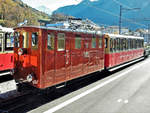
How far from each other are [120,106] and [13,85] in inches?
237

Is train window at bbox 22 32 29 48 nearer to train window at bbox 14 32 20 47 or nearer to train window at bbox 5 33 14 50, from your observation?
train window at bbox 14 32 20 47

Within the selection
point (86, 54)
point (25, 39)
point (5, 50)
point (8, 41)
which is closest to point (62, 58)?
point (25, 39)

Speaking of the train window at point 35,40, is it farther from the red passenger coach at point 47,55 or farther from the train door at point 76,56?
the train door at point 76,56

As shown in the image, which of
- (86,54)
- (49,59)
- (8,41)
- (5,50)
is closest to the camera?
(49,59)

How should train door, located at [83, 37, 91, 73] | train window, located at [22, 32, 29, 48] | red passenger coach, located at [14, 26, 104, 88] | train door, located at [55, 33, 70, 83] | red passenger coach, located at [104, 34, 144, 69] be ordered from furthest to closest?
red passenger coach, located at [104, 34, 144, 69] → train door, located at [83, 37, 91, 73] → train door, located at [55, 33, 70, 83] → train window, located at [22, 32, 29, 48] → red passenger coach, located at [14, 26, 104, 88]

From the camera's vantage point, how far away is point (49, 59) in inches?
284

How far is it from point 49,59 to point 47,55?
206 millimetres

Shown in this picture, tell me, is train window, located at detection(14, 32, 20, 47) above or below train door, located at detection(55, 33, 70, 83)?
above

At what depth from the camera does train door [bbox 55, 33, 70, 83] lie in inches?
302

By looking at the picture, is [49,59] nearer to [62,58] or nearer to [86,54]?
[62,58]

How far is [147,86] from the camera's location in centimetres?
1009

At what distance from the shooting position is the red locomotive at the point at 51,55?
693cm

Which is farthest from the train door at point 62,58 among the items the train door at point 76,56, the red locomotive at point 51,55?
the train door at point 76,56

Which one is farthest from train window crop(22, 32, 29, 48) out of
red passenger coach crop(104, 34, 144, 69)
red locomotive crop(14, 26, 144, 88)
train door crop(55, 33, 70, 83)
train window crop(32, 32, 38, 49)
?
red passenger coach crop(104, 34, 144, 69)
